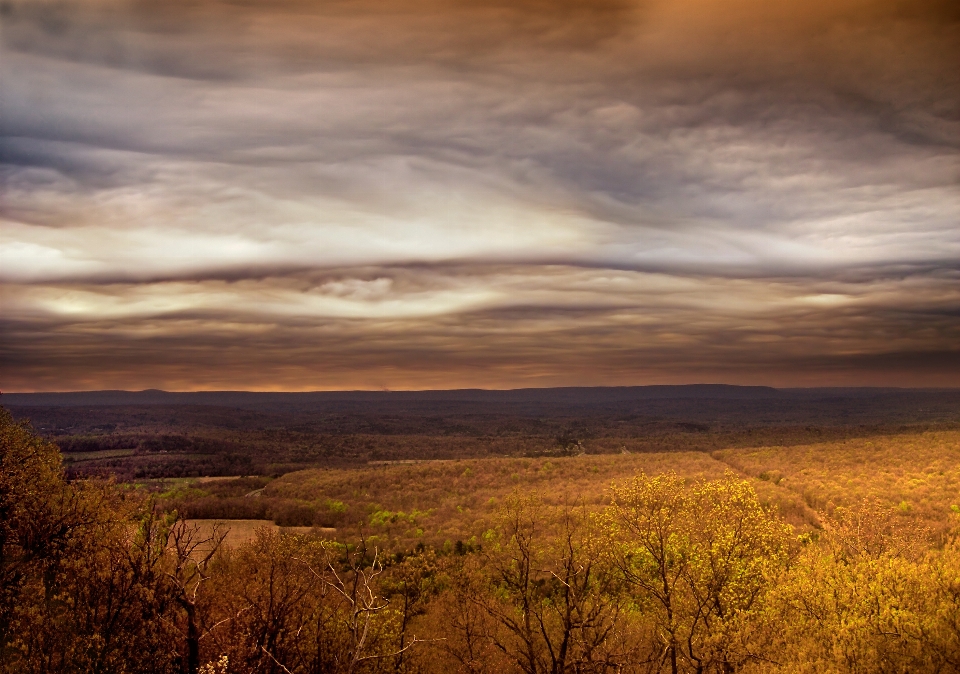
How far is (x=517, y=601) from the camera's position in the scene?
1845 inches

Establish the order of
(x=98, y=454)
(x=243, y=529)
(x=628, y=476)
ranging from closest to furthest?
1. (x=243, y=529)
2. (x=628, y=476)
3. (x=98, y=454)

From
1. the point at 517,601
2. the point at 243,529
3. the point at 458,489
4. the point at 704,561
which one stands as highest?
the point at 704,561

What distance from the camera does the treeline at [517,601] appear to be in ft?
101

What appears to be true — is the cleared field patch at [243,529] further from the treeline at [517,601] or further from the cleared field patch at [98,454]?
the cleared field patch at [98,454]

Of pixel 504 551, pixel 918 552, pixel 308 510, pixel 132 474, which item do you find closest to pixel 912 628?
pixel 918 552

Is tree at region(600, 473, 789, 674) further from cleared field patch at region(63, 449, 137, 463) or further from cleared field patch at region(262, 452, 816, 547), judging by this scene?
cleared field patch at region(63, 449, 137, 463)

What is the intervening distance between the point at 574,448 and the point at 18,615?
17178 cm

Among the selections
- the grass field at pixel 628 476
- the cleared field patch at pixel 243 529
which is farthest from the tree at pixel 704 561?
the cleared field patch at pixel 243 529

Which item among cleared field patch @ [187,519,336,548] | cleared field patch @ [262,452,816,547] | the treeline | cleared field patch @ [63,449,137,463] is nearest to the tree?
the treeline

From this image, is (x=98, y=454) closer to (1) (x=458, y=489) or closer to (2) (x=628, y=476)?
(1) (x=458, y=489)

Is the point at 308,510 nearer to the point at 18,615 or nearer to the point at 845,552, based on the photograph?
the point at 18,615

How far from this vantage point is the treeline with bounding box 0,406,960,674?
101 ft

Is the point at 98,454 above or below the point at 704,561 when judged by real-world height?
below

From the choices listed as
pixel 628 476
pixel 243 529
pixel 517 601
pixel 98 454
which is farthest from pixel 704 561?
pixel 98 454
